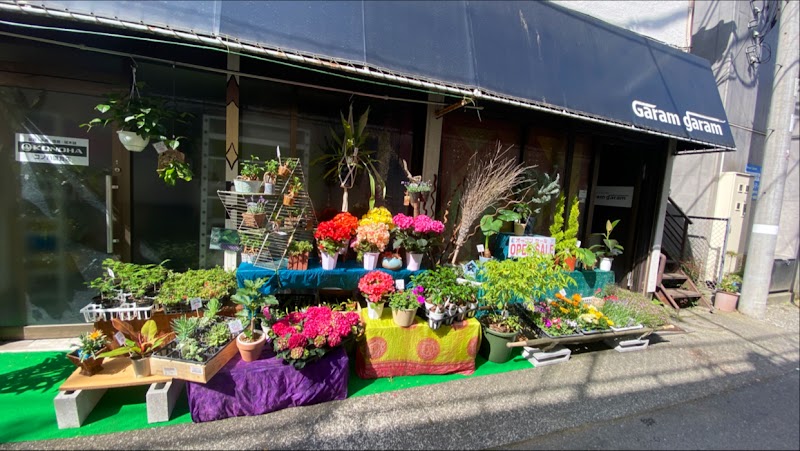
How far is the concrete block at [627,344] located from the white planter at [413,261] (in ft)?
9.09

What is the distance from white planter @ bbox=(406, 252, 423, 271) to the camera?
12.4ft

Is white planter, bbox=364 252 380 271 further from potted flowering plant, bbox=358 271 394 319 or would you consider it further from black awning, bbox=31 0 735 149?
black awning, bbox=31 0 735 149

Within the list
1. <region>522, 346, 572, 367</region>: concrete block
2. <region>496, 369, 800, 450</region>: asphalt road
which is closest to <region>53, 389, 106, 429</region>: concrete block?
<region>496, 369, 800, 450</region>: asphalt road

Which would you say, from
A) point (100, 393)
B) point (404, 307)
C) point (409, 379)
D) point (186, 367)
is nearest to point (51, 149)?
point (100, 393)

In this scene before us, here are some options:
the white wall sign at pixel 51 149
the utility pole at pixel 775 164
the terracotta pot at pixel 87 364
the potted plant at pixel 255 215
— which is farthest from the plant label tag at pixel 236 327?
the utility pole at pixel 775 164

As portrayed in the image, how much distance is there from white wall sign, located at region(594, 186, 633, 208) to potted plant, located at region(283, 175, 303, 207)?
571 cm

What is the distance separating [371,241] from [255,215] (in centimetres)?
119

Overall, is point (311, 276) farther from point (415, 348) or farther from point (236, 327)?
point (415, 348)

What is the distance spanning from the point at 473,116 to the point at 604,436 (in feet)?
13.5

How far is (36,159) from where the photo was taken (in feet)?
11.7

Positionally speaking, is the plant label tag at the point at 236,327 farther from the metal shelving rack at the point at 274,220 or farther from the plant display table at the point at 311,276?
the metal shelving rack at the point at 274,220

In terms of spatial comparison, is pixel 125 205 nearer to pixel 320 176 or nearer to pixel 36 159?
pixel 36 159

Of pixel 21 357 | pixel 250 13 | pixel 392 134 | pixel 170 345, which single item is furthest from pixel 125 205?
pixel 392 134

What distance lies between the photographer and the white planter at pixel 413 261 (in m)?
3.79
